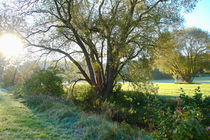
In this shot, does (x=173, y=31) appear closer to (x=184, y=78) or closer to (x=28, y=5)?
(x=28, y=5)

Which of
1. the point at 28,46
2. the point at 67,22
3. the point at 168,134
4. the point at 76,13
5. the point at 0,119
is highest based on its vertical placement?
the point at 76,13

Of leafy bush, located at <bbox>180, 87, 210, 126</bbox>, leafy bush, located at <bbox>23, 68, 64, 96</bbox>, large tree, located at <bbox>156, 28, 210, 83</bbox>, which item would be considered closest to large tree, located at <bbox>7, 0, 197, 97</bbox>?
leafy bush, located at <bbox>23, 68, 64, 96</bbox>

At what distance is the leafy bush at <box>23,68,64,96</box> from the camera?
9.85 m

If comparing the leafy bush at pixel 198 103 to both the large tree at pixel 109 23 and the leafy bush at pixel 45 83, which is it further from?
the leafy bush at pixel 45 83

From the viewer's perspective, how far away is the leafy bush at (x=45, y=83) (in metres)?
9.85

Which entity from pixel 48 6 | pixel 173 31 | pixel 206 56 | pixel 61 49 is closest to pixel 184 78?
pixel 206 56

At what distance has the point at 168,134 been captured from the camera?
246 cm

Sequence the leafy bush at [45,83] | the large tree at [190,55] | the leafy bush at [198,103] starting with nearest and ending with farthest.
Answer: the leafy bush at [198,103] < the leafy bush at [45,83] < the large tree at [190,55]

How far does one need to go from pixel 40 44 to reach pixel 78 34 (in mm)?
2930

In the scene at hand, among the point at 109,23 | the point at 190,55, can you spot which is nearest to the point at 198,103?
the point at 109,23

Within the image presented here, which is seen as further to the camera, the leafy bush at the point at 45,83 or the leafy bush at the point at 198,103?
the leafy bush at the point at 45,83

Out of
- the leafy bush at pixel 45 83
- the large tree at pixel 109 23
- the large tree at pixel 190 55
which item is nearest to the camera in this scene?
the large tree at pixel 109 23

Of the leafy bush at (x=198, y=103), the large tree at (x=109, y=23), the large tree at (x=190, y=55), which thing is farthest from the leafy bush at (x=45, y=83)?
the large tree at (x=190, y=55)

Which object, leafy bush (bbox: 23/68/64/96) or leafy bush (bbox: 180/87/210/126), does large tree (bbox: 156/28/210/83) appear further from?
leafy bush (bbox: 180/87/210/126)
